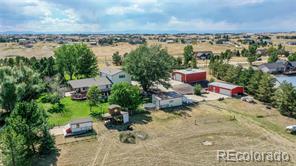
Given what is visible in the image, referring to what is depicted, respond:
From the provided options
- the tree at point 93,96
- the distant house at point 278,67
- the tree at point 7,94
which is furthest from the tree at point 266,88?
the tree at point 7,94

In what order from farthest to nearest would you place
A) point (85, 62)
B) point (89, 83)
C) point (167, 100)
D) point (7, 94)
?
point (85, 62)
point (89, 83)
point (167, 100)
point (7, 94)

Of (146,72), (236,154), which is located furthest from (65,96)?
(236,154)

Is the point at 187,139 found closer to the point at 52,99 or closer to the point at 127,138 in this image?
the point at 127,138

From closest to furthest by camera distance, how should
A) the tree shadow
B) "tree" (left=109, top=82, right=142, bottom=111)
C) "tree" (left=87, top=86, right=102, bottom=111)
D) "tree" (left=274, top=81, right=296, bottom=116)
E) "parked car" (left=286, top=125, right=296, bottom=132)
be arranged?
"parked car" (left=286, top=125, right=296, bottom=132), "tree" (left=109, top=82, right=142, bottom=111), "tree" (left=274, top=81, right=296, bottom=116), the tree shadow, "tree" (left=87, top=86, right=102, bottom=111)

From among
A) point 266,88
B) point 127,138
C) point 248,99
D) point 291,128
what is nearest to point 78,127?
point 127,138

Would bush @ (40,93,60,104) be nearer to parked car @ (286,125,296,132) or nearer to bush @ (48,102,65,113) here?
bush @ (48,102,65,113)

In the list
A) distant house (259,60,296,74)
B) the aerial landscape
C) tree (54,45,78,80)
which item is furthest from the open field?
distant house (259,60,296,74)

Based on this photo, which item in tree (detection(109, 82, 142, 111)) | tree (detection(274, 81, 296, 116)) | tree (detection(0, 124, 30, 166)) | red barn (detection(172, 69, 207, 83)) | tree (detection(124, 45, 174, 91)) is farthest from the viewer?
red barn (detection(172, 69, 207, 83))

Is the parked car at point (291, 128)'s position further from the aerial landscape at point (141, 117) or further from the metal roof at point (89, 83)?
the metal roof at point (89, 83)

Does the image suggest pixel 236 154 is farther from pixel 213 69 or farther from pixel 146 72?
pixel 213 69
